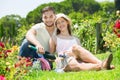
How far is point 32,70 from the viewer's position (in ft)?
21.8

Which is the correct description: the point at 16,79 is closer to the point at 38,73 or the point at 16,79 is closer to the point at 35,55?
the point at 38,73

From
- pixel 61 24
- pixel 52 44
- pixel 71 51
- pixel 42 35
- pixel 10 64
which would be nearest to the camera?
pixel 10 64

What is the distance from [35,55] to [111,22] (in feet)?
26.4

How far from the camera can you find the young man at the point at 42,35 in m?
7.21

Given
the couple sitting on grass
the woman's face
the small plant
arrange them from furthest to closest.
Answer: the woman's face, the couple sitting on grass, the small plant

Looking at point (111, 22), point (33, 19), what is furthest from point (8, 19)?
point (111, 22)

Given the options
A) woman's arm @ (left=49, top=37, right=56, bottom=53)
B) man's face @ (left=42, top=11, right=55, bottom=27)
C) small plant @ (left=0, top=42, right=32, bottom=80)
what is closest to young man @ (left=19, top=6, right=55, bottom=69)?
man's face @ (left=42, top=11, right=55, bottom=27)

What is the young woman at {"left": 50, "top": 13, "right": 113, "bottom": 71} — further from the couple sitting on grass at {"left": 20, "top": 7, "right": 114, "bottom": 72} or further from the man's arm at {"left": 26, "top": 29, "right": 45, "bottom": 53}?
the man's arm at {"left": 26, "top": 29, "right": 45, "bottom": 53}

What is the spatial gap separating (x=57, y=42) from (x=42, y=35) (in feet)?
0.98

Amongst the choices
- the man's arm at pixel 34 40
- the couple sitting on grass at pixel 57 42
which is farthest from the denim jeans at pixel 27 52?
the man's arm at pixel 34 40

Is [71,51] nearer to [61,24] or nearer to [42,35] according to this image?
[61,24]

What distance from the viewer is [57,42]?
724cm

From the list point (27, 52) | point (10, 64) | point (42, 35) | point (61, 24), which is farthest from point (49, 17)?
point (10, 64)

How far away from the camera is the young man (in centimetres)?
721
